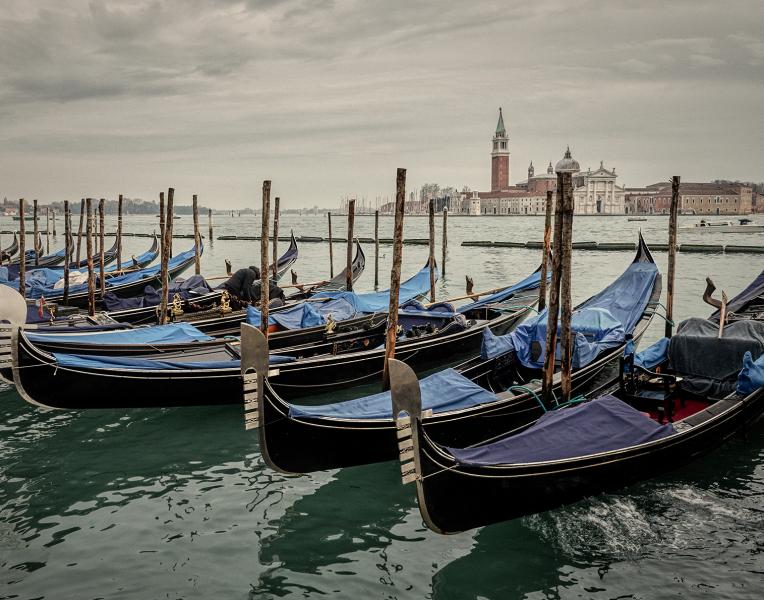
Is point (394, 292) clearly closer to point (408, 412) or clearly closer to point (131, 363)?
point (131, 363)

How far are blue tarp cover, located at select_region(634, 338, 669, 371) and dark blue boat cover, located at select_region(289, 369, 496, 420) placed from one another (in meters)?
1.72

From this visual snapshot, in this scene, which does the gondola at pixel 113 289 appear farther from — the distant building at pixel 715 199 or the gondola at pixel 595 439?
the distant building at pixel 715 199

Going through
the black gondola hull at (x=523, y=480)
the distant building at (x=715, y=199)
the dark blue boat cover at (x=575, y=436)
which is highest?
the distant building at (x=715, y=199)

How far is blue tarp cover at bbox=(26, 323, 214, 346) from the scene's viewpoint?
24.2 ft

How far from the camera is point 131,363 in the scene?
21.3ft

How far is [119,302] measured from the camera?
445 inches

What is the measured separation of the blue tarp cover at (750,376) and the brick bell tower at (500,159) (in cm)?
10712

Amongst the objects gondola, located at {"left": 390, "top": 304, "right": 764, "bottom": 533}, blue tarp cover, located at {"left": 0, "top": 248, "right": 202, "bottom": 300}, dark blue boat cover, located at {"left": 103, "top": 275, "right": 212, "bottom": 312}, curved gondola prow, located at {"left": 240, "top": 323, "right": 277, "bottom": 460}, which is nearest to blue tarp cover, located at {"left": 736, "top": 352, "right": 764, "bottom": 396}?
gondola, located at {"left": 390, "top": 304, "right": 764, "bottom": 533}

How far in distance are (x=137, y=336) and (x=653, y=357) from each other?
5508 millimetres

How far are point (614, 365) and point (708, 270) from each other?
62.3 feet

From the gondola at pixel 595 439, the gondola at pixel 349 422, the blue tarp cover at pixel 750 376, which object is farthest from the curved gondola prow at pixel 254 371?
the blue tarp cover at pixel 750 376

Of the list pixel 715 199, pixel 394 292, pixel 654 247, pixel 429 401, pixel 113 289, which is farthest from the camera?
pixel 715 199

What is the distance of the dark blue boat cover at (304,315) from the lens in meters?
8.94

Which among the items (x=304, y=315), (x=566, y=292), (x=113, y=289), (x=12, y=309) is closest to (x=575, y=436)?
(x=566, y=292)
